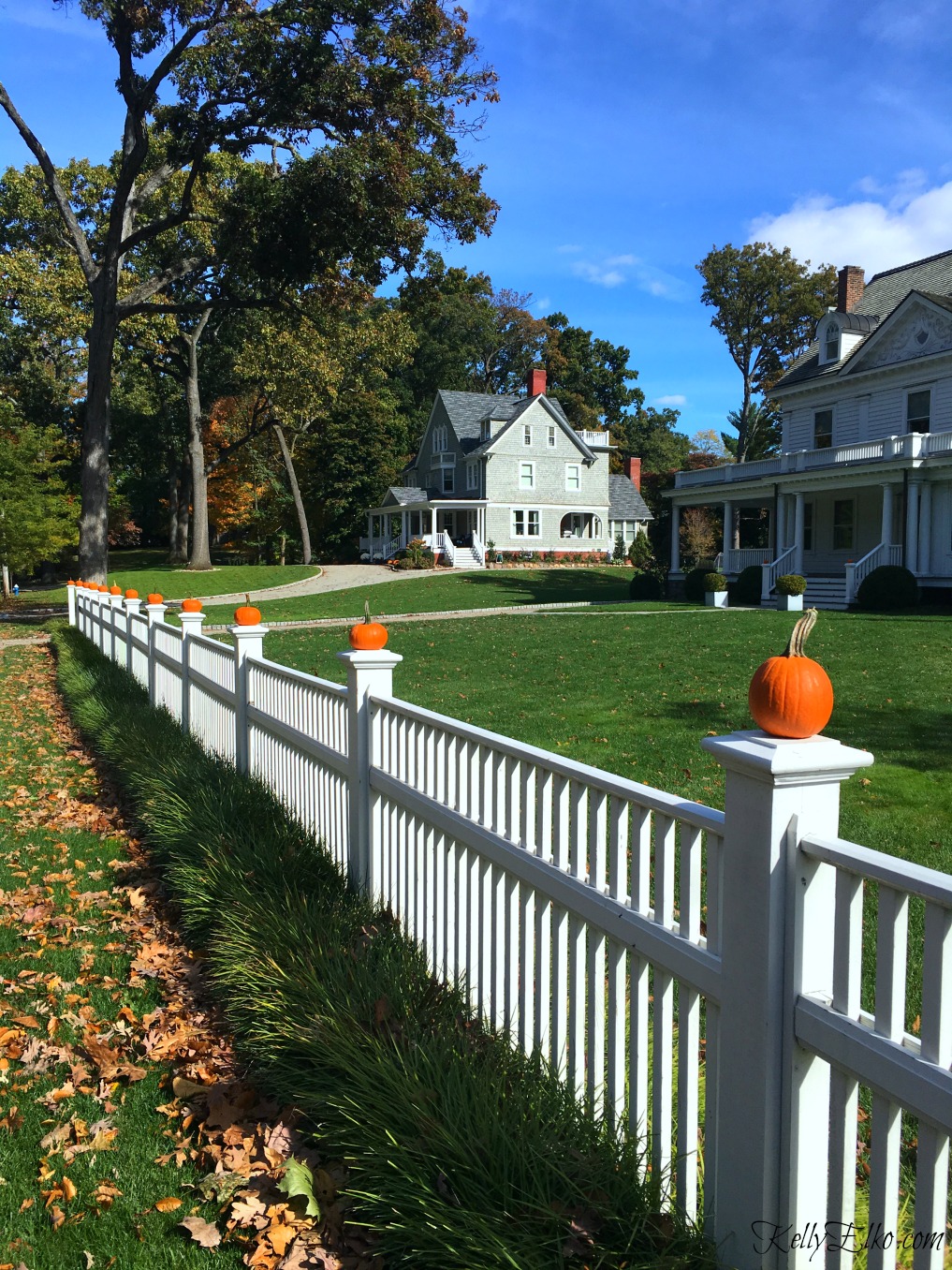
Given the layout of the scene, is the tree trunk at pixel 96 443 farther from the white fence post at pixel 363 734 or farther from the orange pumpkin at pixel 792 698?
the orange pumpkin at pixel 792 698

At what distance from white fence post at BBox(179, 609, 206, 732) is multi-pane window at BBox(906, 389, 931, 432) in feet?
80.1

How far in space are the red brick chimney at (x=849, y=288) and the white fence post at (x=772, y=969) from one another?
34.1 metres

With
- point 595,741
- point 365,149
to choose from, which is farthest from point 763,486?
point 595,741

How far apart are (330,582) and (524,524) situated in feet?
46.3

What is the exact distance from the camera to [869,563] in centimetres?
2522

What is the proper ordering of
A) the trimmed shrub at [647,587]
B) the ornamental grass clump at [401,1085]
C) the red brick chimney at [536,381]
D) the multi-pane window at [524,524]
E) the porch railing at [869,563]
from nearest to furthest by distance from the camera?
1. the ornamental grass clump at [401,1085]
2. the porch railing at [869,563]
3. the trimmed shrub at [647,587]
4. the multi-pane window at [524,524]
5. the red brick chimney at [536,381]

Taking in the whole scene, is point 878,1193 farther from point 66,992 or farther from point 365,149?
point 365,149

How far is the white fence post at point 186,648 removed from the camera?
8.55 metres

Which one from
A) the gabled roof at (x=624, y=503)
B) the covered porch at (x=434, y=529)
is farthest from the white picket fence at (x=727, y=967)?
the gabled roof at (x=624, y=503)

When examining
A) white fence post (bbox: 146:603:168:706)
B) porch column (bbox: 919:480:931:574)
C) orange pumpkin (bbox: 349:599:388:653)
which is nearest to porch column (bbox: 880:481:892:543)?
porch column (bbox: 919:480:931:574)

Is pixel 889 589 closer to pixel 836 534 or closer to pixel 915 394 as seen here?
pixel 915 394

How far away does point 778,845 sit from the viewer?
1.98 meters

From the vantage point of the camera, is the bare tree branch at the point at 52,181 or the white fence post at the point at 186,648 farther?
the bare tree branch at the point at 52,181

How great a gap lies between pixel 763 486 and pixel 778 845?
29.4m
